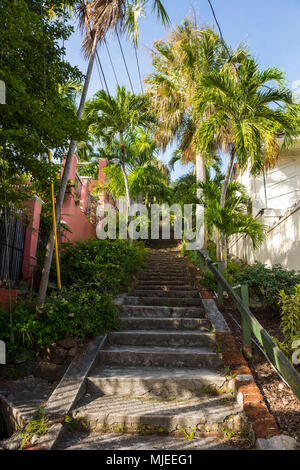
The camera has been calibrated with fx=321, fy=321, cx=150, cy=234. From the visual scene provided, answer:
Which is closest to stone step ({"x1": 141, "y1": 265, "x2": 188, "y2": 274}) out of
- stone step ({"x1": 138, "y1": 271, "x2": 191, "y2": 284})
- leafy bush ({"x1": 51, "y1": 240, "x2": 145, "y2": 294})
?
stone step ({"x1": 138, "y1": 271, "x2": 191, "y2": 284})

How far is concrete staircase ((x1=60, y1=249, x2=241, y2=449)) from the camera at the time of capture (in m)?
2.95

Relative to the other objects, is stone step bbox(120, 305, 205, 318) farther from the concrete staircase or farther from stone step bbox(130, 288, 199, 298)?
stone step bbox(130, 288, 199, 298)

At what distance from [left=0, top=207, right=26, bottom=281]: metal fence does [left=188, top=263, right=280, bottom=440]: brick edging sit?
3.35 metres

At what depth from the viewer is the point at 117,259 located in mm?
7633

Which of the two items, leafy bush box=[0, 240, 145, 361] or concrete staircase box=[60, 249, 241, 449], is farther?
leafy bush box=[0, 240, 145, 361]

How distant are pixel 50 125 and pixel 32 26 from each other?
0.98 meters

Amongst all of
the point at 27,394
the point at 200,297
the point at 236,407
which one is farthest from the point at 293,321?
the point at 27,394

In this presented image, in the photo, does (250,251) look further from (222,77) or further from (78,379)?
(78,379)

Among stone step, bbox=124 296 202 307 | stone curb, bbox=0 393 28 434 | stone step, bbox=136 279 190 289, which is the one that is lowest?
stone curb, bbox=0 393 28 434

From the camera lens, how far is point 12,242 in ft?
18.0

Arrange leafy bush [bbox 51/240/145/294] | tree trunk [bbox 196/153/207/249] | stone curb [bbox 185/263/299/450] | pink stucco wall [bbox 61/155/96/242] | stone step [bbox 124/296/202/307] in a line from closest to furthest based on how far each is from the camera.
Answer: stone curb [bbox 185/263/299/450] < stone step [bbox 124/296/202/307] < leafy bush [bbox 51/240/145/294] < pink stucco wall [bbox 61/155/96/242] < tree trunk [bbox 196/153/207/249]

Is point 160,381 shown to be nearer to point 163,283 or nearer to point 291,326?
point 291,326

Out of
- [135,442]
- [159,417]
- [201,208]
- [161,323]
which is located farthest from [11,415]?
[201,208]

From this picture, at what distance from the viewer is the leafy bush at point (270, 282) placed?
230 inches
